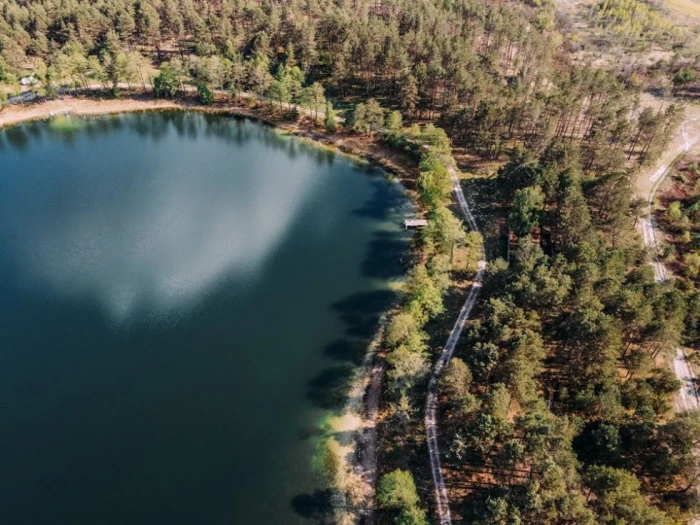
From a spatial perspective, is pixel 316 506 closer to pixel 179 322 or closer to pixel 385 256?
pixel 179 322

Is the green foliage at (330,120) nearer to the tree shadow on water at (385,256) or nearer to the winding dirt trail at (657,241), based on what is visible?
the tree shadow on water at (385,256)

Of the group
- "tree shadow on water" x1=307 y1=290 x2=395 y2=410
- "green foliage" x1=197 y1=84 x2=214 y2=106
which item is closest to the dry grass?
"green foliage" x1=197 y1=84 x2=214 y2=106

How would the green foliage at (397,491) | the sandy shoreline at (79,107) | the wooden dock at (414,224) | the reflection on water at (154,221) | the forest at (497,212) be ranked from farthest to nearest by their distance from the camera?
the sandy shoreline at (79,107) → the wooden dock at (414,224) → the reflection on water at (154,221) → the forest at (497,212) → the green foliage at (397,491)

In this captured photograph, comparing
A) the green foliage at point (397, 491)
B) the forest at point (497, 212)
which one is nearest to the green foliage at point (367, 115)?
the forest at point (497, 212)

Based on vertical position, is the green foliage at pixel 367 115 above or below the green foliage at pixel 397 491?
above

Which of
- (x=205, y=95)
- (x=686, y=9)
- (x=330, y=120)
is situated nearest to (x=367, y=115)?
(x=330, y=120)

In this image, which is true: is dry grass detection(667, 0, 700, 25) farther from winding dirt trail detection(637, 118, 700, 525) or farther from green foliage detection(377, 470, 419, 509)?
green foliage detection(377, 470, 419, 509)
